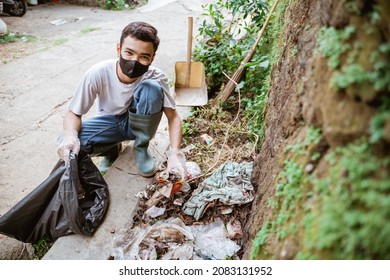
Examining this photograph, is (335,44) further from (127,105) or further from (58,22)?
(58,22)

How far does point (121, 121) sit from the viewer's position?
265cm

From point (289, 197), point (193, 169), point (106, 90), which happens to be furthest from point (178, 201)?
point (289, 197)

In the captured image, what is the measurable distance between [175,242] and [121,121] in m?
1.14

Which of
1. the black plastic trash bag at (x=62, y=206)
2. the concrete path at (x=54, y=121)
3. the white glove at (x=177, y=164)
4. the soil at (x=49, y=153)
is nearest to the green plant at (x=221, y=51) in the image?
the concrete path at (x=54, y=121)

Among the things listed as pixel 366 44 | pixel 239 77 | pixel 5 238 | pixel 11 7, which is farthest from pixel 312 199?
pixel 11 7

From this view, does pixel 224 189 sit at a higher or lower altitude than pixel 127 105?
lower

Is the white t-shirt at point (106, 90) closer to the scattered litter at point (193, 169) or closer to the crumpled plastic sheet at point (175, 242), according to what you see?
the scattered litter at point (193, 169)

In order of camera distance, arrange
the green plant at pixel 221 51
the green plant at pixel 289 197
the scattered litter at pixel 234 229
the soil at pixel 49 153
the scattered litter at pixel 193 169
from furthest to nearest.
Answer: the green plant at pixel 221 51
the scattered litter at pixel 193 169
the soil at pixel 49 153
the scattered litter at pixel 234 229
the green plant at pixel 289 197

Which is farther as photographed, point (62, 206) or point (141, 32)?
point (141, 32)

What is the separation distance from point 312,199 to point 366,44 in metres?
0.52

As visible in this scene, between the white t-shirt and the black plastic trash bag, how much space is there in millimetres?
439

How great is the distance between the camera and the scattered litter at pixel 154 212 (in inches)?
87.9

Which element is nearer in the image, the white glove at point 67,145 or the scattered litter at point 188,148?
the white glove at point 67,145
